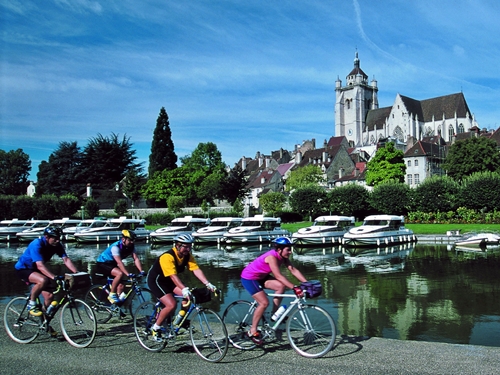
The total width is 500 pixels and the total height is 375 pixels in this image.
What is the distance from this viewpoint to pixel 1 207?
70.5 m

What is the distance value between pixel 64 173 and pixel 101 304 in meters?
95.6

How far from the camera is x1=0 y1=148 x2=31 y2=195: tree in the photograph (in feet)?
420

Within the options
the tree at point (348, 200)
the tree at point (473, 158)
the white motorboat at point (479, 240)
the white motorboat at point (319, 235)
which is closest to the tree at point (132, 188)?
the tree at point (348, 200)

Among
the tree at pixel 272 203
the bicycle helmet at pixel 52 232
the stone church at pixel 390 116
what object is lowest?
the bicycle helmet at pixel 52 232

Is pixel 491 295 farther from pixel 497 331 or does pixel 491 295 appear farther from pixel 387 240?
pixel 387 240

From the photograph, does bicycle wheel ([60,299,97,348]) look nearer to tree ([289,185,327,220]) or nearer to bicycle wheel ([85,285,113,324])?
bicycle wheel ([85,285,113,324])

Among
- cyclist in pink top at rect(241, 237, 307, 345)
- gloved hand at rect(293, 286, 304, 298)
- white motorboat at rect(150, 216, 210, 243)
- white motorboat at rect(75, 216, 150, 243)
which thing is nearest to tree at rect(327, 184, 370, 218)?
white motorboat at rect(150, 216, 210, 243)

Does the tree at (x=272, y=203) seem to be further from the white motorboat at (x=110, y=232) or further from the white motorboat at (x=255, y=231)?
the white motorboat at (x=255, y=231)

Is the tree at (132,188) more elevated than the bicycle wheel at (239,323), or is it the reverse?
the tree at (132,188)

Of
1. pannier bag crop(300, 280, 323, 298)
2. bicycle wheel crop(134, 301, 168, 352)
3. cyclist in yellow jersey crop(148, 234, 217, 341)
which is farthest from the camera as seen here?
bicycle wheel crop(134, 301, 168, 352)

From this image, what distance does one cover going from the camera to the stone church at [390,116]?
478 feet

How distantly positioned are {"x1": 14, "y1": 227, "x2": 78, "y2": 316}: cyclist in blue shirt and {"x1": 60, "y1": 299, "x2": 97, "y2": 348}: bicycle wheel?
54 centimetres

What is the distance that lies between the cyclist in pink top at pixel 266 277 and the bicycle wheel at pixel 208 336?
0.66 meters

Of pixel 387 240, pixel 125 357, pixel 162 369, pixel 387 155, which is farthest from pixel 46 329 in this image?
pixel 387 155
